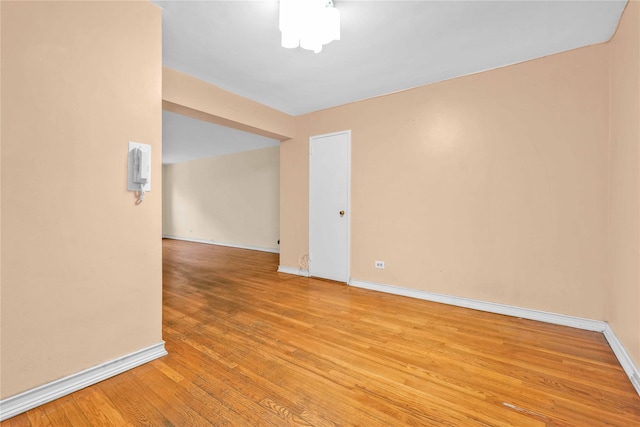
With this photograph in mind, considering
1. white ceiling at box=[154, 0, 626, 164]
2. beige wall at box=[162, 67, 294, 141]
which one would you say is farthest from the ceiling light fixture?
beige wall at box=[162, 67, 294, 141]

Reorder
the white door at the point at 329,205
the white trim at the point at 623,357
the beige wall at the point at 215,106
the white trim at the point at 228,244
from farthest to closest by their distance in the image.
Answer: the white trim at the point at 228,244, the white door at the point at 329,205, the beige wall at the point at 215,106, the white trim at the point at 623,357

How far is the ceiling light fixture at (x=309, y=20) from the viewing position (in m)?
1.85

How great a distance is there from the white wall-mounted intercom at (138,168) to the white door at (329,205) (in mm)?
2594

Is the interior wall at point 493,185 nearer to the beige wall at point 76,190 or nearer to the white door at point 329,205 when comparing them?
the white door at point 329,205

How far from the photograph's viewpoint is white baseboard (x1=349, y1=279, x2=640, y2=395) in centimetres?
185

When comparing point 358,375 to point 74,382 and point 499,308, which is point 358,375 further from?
point 499,308

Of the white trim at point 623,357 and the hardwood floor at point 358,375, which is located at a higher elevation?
the white trim at point 623,357

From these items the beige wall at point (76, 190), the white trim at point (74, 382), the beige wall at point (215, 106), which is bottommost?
the white trim at point (74, 382)

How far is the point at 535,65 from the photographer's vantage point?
2.70 meters

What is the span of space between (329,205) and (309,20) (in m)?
2.57

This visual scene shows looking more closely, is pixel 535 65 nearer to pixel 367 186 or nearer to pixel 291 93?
pixel 367 186

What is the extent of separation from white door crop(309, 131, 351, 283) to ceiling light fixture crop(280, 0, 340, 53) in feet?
6.64

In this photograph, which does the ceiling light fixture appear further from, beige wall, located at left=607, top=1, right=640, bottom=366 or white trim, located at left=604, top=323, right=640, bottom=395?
white trim, located at left=604, top=323, right=640, bottom=395

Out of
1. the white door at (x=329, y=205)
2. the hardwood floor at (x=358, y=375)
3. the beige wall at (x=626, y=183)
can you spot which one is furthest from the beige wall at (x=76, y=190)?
the beige wall at (x=626, y=183)
